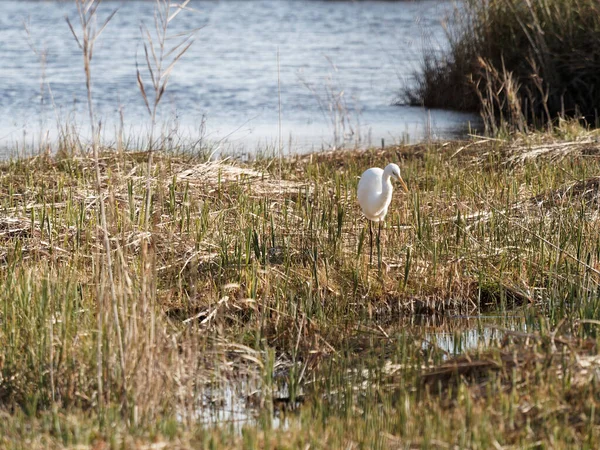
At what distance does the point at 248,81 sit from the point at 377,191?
33.3ft

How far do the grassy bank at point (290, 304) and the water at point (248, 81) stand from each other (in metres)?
0.96

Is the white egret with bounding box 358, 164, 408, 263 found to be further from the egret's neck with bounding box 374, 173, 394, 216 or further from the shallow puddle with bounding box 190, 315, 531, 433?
the shallow puddle with bounding box 190, 315, 531, 433

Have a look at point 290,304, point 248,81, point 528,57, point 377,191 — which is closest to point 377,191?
point 377,191

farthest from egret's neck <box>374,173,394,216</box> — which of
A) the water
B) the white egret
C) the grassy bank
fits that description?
the water

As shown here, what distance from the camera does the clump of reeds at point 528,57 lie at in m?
11.1

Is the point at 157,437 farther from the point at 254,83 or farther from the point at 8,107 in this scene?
the point at 254,83

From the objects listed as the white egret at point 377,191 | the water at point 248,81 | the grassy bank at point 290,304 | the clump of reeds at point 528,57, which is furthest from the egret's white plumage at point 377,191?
the clump of reeds at point 528,57

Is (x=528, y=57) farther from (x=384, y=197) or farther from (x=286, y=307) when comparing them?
(x=286, y=307)

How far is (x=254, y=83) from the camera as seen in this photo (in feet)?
49.7

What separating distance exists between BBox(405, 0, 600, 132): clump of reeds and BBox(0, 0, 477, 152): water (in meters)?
→ 0.48

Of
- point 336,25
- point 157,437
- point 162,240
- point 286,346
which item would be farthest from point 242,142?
point 336,25

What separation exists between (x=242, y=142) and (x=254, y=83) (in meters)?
5.10

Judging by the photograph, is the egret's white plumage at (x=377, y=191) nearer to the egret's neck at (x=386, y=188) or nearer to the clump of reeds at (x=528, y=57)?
the egret's neck at (x=386, y=188)

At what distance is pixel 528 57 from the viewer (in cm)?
1191
